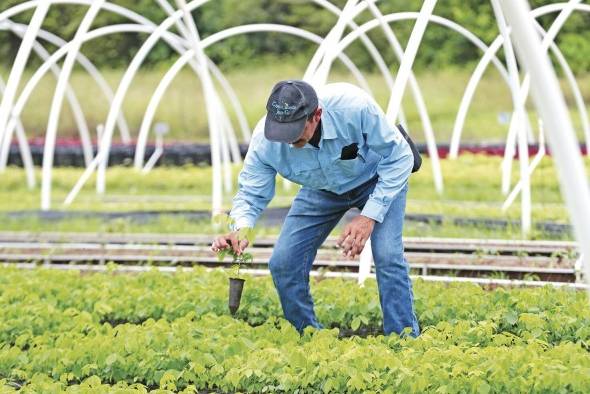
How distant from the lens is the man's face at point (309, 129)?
6.16 meters

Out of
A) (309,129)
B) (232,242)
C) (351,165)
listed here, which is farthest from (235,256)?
(309,129)

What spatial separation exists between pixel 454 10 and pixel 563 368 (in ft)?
108

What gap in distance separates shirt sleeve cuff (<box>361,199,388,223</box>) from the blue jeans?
20cm

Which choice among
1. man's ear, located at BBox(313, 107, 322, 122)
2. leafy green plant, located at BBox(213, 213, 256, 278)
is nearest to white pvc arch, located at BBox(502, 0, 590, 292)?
man's ear, located at BBox(313, 107, 322, 122)

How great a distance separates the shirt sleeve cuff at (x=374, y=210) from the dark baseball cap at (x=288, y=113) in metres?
0.57

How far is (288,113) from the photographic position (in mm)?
6066

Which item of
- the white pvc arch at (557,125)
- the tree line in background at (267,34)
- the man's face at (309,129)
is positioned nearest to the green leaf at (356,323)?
the man's face at (309,129)

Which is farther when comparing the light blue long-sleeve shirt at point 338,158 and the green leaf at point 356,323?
the green leaf at point 356,323

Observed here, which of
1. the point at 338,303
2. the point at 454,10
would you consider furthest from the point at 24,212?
the point at 454,10

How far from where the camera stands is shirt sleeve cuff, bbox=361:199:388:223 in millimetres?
6387

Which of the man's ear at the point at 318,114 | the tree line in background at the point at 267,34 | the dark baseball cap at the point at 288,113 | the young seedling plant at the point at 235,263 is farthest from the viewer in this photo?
the tree line in background at the point at 267,34

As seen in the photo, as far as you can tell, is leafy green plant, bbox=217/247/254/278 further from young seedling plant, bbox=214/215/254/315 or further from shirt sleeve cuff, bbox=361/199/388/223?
shirt sleeve cuff, bbox=361/199/388/223

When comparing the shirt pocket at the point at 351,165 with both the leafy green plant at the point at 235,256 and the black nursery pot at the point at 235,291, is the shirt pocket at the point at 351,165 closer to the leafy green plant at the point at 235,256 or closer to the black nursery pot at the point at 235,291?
the leafy green plant at the point at 235,256

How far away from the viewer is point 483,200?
1634 cm
